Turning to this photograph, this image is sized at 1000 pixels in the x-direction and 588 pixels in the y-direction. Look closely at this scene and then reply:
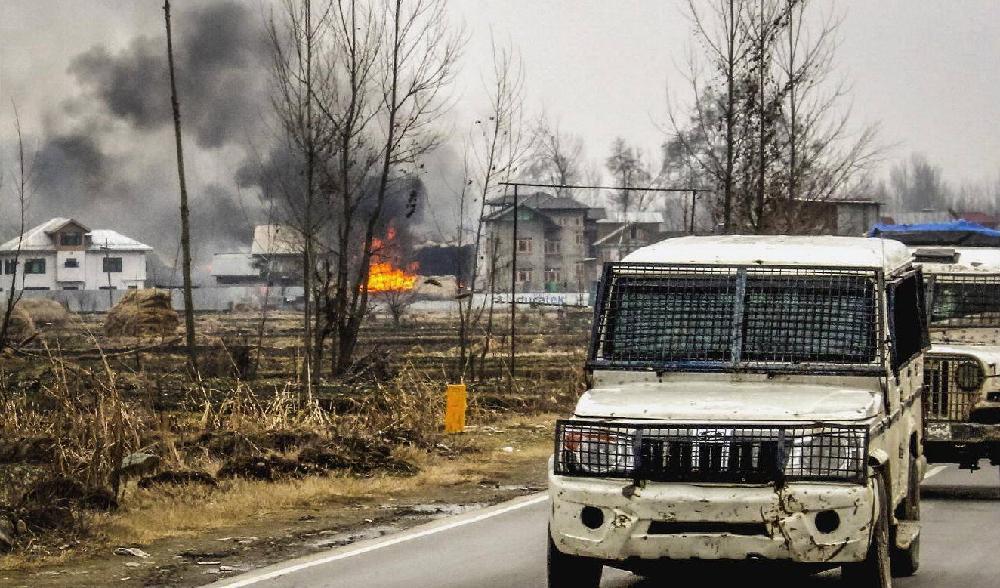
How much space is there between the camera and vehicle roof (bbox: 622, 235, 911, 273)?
1020 centimetres

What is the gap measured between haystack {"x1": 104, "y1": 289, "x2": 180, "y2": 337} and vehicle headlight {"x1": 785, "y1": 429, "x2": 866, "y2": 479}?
Result: 54.6 m

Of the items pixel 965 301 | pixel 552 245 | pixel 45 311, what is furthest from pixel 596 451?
pixel 552 245

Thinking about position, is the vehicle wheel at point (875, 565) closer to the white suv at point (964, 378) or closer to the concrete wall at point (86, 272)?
the white suv at point (964, 378)

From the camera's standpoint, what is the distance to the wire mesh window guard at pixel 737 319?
385 inches

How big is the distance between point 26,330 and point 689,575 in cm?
5091

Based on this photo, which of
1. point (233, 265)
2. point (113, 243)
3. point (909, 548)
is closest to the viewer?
point (909, 548)

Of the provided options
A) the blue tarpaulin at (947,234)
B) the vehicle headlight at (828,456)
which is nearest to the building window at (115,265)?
the blue tarpaulin at (947,234)

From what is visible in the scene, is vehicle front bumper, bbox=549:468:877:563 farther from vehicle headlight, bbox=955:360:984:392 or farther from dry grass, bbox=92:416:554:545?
vehicle headlight, bbox=955:360:984:392

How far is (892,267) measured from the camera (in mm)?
10562

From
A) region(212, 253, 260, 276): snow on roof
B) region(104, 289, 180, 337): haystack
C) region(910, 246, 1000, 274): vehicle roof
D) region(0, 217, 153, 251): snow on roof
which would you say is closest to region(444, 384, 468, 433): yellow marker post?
region(910, 246, 1000, 274): vehicle roof

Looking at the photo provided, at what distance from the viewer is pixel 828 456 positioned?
823 centimetres

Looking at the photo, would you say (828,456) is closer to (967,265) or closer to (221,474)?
(221,474)

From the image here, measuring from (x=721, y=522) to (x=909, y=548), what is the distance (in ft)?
9.98

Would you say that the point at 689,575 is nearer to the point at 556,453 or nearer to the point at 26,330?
the point at 556,453
